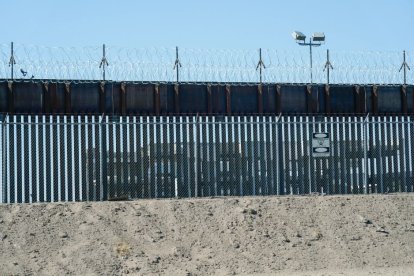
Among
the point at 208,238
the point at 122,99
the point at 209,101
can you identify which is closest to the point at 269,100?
the point at 209,101

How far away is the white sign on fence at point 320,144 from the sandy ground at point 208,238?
2548 millimetres

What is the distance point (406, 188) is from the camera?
1040 inches

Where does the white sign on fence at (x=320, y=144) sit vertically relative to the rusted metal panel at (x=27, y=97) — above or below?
below

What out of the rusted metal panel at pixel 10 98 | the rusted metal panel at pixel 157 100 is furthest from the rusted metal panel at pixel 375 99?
the rusted metal panel at pixel 10 98

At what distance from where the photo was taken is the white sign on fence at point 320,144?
25.5 meters

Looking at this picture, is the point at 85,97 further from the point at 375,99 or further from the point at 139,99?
the point at 375,99

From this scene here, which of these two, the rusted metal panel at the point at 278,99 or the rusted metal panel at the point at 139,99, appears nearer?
the rusted metal panel at the point at 139,99

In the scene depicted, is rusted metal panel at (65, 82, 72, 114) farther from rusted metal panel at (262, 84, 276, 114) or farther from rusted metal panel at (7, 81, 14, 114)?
rusted metal panel at (262, 84, 276, 114)

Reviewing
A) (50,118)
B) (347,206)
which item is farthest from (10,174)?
(347,206)

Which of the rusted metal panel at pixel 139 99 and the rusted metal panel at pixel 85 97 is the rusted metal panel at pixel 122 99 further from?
the rusted metal panel at pixel 85 97

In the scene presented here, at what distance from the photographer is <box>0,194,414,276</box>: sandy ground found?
760 inches

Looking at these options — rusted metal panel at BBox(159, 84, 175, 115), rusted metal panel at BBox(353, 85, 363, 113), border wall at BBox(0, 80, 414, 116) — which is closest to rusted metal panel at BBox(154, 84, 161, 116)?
border wall at BBox(0, 80, 414, 116)

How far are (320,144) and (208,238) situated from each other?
642 centimetres

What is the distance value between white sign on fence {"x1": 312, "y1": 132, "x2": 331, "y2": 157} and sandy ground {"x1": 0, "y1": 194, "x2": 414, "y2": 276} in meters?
2.55
